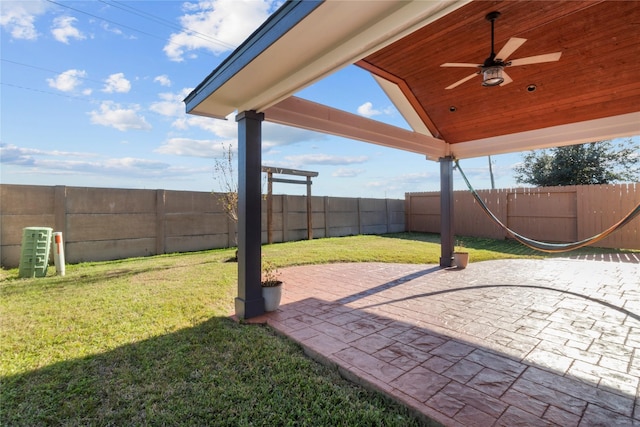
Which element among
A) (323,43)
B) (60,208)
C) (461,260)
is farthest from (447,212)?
(60,208)

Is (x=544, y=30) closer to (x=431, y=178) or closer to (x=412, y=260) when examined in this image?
(x=412, y=260)

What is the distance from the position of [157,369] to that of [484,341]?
2.66 metres

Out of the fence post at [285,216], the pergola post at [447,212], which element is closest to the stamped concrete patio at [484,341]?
the pergola post at [447,212]

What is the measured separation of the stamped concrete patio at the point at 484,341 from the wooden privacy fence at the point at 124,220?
4524mm

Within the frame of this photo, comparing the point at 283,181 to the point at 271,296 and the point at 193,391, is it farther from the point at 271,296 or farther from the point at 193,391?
the point at 193,391

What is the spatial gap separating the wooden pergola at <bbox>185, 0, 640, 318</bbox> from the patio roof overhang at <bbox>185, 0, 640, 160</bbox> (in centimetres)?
1

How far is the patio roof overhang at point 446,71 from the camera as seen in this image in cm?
194

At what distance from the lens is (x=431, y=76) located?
4348mm

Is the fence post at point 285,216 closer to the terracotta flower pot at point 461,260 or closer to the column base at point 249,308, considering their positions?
the terracotta flower pot at point 461,260

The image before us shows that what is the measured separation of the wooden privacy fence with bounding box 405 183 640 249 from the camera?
8.34 m

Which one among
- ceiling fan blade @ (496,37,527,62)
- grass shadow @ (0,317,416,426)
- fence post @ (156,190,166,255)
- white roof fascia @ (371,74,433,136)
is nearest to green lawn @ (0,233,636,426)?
grass shadow @ (0,317,416,426)

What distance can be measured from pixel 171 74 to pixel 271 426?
22.6 ft

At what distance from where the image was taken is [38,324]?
121 inches

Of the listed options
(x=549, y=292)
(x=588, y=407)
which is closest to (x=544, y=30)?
(x=549, y=292)
